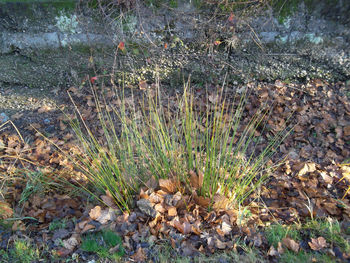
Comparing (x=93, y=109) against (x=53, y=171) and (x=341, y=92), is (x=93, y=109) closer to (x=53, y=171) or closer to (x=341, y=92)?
(x=53, y=171)

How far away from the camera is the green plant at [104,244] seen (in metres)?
2.17

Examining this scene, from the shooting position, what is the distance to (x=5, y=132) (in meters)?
3.41

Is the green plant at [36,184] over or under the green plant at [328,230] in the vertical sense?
under

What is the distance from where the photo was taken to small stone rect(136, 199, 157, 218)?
93.1 inches

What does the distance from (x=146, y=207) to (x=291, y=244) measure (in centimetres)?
112

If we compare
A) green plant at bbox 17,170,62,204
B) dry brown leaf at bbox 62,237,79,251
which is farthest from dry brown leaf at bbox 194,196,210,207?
green plant at bbox 17,170,62,204

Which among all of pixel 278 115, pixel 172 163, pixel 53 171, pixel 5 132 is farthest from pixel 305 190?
pixel 5 132

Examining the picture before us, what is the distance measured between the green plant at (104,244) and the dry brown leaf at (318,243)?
1.36 m

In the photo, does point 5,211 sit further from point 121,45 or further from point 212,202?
point 121,45

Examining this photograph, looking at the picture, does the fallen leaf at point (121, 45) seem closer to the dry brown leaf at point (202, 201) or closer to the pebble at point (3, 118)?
the pebble at point (3, 118)

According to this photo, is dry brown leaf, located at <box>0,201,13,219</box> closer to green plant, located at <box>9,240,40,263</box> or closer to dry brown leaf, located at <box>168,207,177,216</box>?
green plant, located at <box>9,240,40,263</box>

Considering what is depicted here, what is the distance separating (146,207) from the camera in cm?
239

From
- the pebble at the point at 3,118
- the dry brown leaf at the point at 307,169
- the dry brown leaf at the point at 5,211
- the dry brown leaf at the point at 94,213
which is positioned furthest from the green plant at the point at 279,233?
the pebble at the point at 3,118

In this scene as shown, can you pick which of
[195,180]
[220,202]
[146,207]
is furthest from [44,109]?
[220,202]
